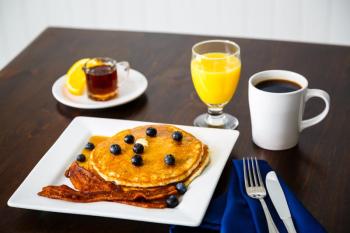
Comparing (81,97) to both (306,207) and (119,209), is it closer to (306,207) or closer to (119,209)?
(119,209)

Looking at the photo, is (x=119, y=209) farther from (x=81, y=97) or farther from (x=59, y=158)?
(x=81, y=97)

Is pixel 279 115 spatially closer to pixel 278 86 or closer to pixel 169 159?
pixel 278 86

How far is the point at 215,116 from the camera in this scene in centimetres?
173

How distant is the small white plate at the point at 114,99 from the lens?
1834 millimetres

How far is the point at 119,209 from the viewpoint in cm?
128

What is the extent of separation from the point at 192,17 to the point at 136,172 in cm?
249

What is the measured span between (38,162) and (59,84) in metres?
0.51

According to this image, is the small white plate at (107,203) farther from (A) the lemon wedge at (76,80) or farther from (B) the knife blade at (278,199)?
(A) the lemon wedge at (76,80)

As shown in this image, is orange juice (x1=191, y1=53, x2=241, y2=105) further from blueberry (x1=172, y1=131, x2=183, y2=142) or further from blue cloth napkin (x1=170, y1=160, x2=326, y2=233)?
blue cloth napkin (x1=170, y1=160, x2=326, y2=233)

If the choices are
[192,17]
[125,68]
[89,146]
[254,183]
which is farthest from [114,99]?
[192,17]

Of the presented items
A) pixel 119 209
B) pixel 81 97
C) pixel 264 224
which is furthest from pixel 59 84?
pixel 264 224

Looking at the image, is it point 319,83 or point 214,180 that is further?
point 319,83

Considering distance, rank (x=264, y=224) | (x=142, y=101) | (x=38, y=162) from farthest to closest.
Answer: (x=142, y=101) < (x=38, y=162) < (x=264, y=224)

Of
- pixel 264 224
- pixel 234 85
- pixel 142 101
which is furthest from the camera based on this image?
pixel 142 101
